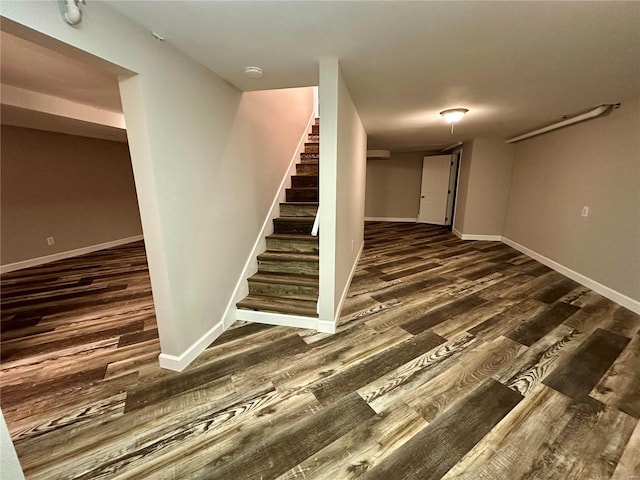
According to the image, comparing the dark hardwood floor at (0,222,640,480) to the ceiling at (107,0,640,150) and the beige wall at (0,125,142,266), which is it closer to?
the beige wall at (0,125,142,266)

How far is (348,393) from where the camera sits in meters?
1.56

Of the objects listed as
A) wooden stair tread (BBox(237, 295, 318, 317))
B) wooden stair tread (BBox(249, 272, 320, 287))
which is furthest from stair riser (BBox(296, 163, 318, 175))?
wooden stair tread (BBox(237, 295, 318, 317))

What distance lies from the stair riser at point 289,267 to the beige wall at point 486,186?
13.7 ft

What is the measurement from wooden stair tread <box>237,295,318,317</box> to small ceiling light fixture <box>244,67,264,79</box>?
194cm

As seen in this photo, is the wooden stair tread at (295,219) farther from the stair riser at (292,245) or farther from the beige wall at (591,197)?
the beige wall at (591,197)

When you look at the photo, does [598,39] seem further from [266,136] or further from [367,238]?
[367,238]

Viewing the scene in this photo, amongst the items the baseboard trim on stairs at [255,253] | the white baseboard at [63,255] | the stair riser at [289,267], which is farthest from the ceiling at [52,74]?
the white baseboard at [63,255]

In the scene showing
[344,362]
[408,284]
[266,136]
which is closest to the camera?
[344,362]

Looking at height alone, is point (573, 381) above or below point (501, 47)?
below

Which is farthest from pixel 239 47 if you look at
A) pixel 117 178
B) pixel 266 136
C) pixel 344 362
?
pixel 117 178

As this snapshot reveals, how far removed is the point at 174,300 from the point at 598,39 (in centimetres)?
309

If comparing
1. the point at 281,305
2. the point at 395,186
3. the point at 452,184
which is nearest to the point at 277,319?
the point at 281,305

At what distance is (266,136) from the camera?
9.46 feet

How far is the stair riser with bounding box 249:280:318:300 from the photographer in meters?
2.45
